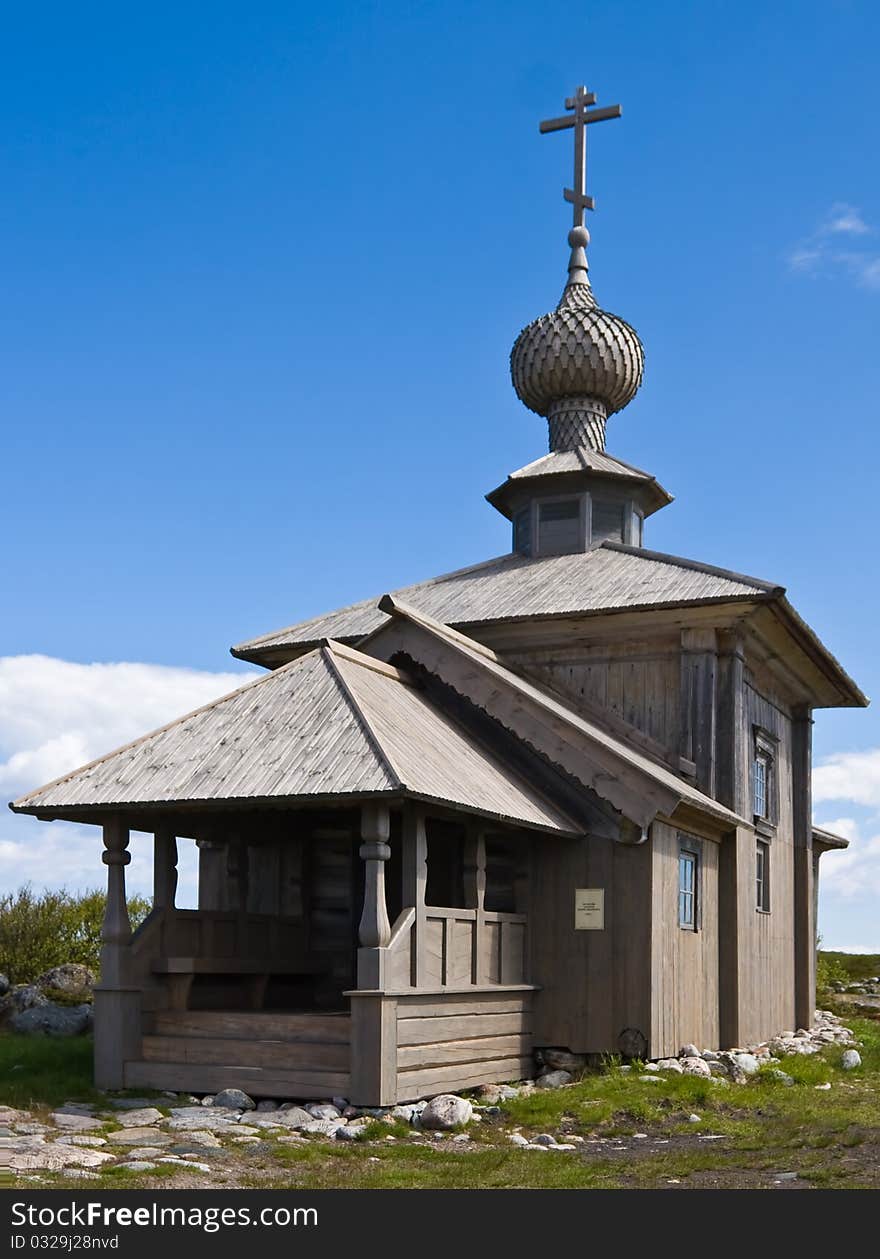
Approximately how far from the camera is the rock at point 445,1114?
11.1 m

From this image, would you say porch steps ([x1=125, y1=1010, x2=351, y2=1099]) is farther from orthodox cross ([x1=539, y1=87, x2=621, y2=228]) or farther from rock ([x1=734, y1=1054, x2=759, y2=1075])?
orthodox cross ([x1=539, y1=87, x2=621, y2=228])

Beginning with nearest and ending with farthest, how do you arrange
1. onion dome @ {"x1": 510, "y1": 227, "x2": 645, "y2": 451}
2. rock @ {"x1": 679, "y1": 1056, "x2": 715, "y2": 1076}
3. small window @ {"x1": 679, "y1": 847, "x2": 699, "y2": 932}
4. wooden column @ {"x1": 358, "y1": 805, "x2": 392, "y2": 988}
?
1. wooden column @ {"x1": 358, "y1": 805, "x2": 392, "y2": 988}
2. rock @ {"x1": 679, "y1": 1056, "x2": 715, "y2": 1076}
3. small window @ {"x1": 679, "y1": 847, "x2": 699, "y2": 932}
4. onion dome @ {"x1": 510, "y1": 227, "x2": 645, "y2": 451}

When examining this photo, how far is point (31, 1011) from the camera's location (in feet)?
60.3

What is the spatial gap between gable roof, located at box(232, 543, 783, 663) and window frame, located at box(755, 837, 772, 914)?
12.0 ft

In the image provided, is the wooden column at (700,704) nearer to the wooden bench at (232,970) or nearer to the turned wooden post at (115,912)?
the wooden bench at (232,970)

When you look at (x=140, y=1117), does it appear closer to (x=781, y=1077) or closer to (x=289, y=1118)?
(x=289, y=1118)

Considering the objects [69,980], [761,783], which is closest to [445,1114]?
[761,783]

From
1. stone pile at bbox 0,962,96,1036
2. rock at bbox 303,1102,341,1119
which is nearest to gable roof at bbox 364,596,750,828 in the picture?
rock at bbox 303,1102,341,1119

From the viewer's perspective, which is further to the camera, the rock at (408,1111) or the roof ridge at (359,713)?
the roof ridge at (359,713)

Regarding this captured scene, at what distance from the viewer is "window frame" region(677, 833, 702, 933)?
624 inches

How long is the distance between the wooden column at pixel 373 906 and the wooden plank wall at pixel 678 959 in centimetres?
356

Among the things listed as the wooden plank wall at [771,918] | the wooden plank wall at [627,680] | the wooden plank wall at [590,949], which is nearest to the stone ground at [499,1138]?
the wooden plank wall at [590,949]
